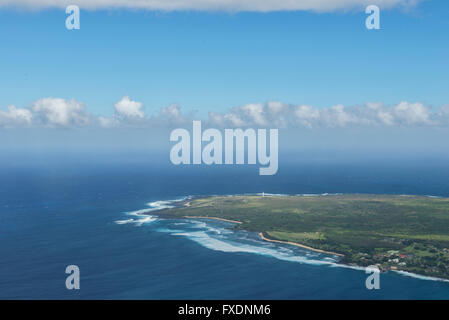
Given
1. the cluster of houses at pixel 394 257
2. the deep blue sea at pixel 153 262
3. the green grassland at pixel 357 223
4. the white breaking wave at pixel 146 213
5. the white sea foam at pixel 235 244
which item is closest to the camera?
the deep blue sea at pixel 153 262

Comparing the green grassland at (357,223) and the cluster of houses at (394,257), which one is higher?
the green grassland at (357,223)

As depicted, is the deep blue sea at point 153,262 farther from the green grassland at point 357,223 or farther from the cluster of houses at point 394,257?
the cluster of houses at point 394,257

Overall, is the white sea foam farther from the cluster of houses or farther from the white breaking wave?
the cluster of houses

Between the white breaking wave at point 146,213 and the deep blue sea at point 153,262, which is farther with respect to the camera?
the white breaking wave at point 146,213

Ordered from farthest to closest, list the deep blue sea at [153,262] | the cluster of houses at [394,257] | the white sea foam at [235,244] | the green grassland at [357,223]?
the green grassland at [357,223]
the white sea foam at [235,244]
the cluster of houses at [394,257]
the deep blue sea at [153,262]

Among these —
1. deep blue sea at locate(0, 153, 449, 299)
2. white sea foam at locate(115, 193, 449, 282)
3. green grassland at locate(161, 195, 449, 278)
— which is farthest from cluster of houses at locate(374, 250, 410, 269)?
deep blue sea at locate(0, 153, 449, 299)

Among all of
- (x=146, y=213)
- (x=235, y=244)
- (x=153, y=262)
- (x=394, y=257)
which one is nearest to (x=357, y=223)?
(x=394, y=257)

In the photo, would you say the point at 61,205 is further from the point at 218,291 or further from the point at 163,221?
the point at 218,291

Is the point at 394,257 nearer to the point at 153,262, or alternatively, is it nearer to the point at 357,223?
the point at 357,223

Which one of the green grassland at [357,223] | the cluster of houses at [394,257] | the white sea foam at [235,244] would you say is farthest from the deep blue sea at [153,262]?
the cluster of houses at [394,257]
